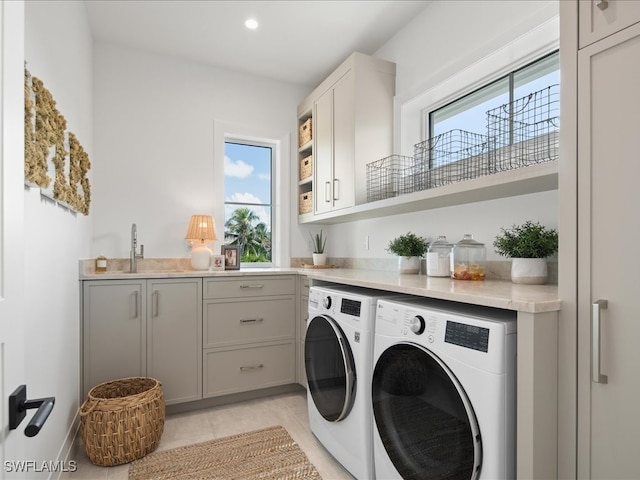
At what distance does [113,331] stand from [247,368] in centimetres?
94

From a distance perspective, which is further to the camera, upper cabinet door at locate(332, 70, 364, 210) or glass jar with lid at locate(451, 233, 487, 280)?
upper cabinet door at locate(332, 70, 364, 210)

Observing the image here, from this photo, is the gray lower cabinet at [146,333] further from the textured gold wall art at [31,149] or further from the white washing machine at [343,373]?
the textured gold wall art at [31,149]

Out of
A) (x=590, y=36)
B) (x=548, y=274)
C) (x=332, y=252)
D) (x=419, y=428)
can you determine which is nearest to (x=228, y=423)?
(x=419, y=428)

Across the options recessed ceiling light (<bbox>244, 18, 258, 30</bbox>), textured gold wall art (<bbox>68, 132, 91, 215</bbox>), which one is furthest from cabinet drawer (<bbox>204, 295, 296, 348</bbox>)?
recessed ceiling light (<bbox>244, 18, 258, 30</bbox>)

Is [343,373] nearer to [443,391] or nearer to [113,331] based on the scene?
[443,391]

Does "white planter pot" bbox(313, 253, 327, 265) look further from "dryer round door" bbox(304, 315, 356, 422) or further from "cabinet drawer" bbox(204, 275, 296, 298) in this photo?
"dryer round door" bbox(304, 315, 356, 422)

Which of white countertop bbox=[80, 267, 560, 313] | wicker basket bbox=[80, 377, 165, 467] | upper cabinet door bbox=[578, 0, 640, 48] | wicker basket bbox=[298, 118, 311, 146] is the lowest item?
wicker basket bbox=[80, 377, 165, 467]

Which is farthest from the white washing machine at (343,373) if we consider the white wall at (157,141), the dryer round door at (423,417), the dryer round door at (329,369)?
the white wall at (157,141)

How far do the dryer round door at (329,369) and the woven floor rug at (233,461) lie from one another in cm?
28

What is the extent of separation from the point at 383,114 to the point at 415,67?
1.23 ft

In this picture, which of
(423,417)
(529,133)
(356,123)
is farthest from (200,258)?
(529,133)

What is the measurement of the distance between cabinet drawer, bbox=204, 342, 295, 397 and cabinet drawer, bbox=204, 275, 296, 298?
1.30 feet

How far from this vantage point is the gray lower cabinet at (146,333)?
7.95ft

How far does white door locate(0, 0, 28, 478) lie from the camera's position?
67cm
